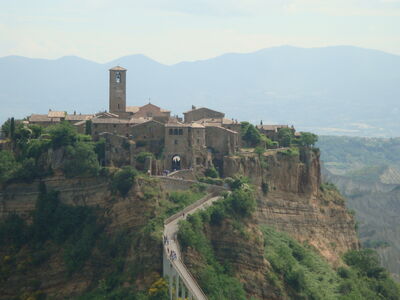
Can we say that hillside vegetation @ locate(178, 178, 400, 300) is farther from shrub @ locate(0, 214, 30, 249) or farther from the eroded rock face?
shrub @ locate(0, 214, 30, 249)

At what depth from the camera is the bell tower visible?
295 ft

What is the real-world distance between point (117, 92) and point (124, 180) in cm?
1863

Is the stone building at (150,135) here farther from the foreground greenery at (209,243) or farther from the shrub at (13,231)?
the shrub at (13,231)

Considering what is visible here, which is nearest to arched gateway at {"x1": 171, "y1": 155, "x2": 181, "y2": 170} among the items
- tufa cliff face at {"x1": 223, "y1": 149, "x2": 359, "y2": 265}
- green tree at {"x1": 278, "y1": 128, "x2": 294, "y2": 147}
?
tufa cliff face at {"x1": 223, "y1": 149, "x2": 359, "y2": 265}

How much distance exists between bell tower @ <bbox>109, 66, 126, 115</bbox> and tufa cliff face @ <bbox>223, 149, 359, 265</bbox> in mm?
13331

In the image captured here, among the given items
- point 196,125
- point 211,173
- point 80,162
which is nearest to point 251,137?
point 196,125

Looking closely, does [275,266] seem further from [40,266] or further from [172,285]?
[40,266]

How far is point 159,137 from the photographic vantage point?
272 ft

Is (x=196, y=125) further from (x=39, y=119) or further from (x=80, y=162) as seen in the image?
(x=39, y=119)

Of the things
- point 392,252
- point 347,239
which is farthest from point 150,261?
point 392,252

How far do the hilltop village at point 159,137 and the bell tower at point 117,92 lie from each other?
53mm

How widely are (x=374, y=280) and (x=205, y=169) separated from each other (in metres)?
21.3

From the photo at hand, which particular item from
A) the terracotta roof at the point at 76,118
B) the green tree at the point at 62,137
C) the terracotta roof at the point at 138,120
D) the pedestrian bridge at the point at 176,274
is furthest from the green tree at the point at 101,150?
the pedestrian bridge at the point at 176,274

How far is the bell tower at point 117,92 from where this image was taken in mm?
90000
